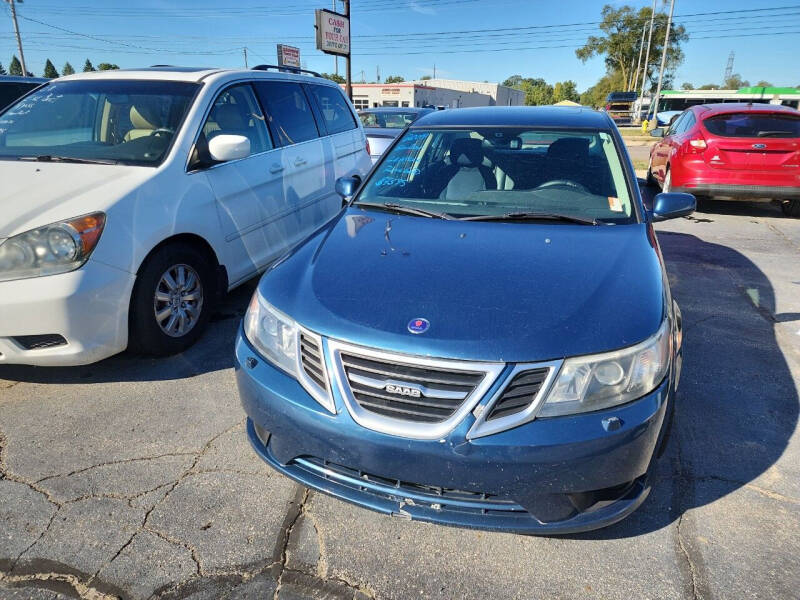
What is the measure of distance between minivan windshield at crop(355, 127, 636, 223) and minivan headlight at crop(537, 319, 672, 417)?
112 cm

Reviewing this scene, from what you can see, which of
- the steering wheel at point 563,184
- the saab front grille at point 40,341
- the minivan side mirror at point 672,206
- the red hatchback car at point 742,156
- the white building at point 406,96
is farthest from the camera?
the white building at point 406,96

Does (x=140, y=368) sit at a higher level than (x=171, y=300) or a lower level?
lower

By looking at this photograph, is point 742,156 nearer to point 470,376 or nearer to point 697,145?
point 697,145

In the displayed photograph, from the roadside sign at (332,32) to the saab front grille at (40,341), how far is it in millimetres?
17977

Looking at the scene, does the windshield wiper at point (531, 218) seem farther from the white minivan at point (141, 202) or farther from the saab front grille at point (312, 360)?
the white minivan at point (141, 202)

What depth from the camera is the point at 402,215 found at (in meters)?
2.92

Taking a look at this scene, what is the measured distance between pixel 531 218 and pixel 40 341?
8.81ft

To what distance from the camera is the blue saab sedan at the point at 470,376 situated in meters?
1.72

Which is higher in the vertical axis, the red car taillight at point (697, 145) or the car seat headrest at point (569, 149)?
the car seat headrest at point (569, 149)

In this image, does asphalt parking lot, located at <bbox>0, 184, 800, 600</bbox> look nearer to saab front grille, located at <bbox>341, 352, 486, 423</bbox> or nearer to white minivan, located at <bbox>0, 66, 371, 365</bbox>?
white minivan, located at <bbox>0, 66, 371, 365</bbox>

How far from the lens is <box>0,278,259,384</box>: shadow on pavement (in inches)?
130

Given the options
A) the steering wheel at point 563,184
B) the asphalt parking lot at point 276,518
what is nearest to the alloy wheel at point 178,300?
the asphalt parking lot at point 276,518

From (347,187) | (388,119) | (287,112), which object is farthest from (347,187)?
(388,119)

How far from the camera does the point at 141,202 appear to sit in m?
3.13
